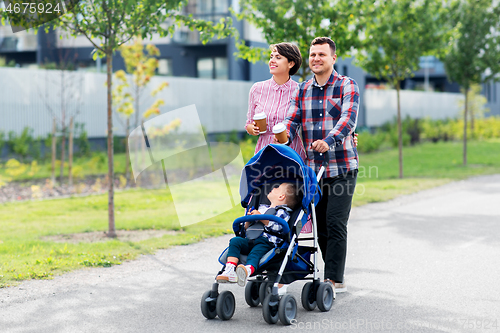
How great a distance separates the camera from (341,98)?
16.3 ft

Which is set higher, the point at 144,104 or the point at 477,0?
the point at 477,0

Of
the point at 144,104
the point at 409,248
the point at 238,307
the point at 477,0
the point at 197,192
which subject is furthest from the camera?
the point at 144,104

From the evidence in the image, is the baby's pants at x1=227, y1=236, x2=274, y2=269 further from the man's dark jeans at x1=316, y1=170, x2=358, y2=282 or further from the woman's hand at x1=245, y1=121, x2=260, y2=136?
the woman's hand at x1=245, y1=121, x2=260, y2=136

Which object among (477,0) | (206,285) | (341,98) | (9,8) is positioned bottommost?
(206,285)

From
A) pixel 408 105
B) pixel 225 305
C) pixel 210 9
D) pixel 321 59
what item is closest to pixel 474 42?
pixel 210 9

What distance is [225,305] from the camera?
4391 mm

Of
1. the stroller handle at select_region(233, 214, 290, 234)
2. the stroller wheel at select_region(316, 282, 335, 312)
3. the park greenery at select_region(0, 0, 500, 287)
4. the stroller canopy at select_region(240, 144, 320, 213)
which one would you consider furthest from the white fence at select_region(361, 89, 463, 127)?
the stroller handle at select_region(233, 214, 290, 234)

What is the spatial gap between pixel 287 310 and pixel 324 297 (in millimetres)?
437

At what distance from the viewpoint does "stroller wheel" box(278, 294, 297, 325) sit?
4.23 m

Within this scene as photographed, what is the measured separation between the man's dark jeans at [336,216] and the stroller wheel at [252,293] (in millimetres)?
648

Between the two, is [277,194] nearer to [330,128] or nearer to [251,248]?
[251,248]

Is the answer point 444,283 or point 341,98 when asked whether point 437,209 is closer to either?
point 444,283

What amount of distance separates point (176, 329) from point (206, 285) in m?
1.30

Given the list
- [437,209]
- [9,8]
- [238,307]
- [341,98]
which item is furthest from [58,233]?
[437,209]
